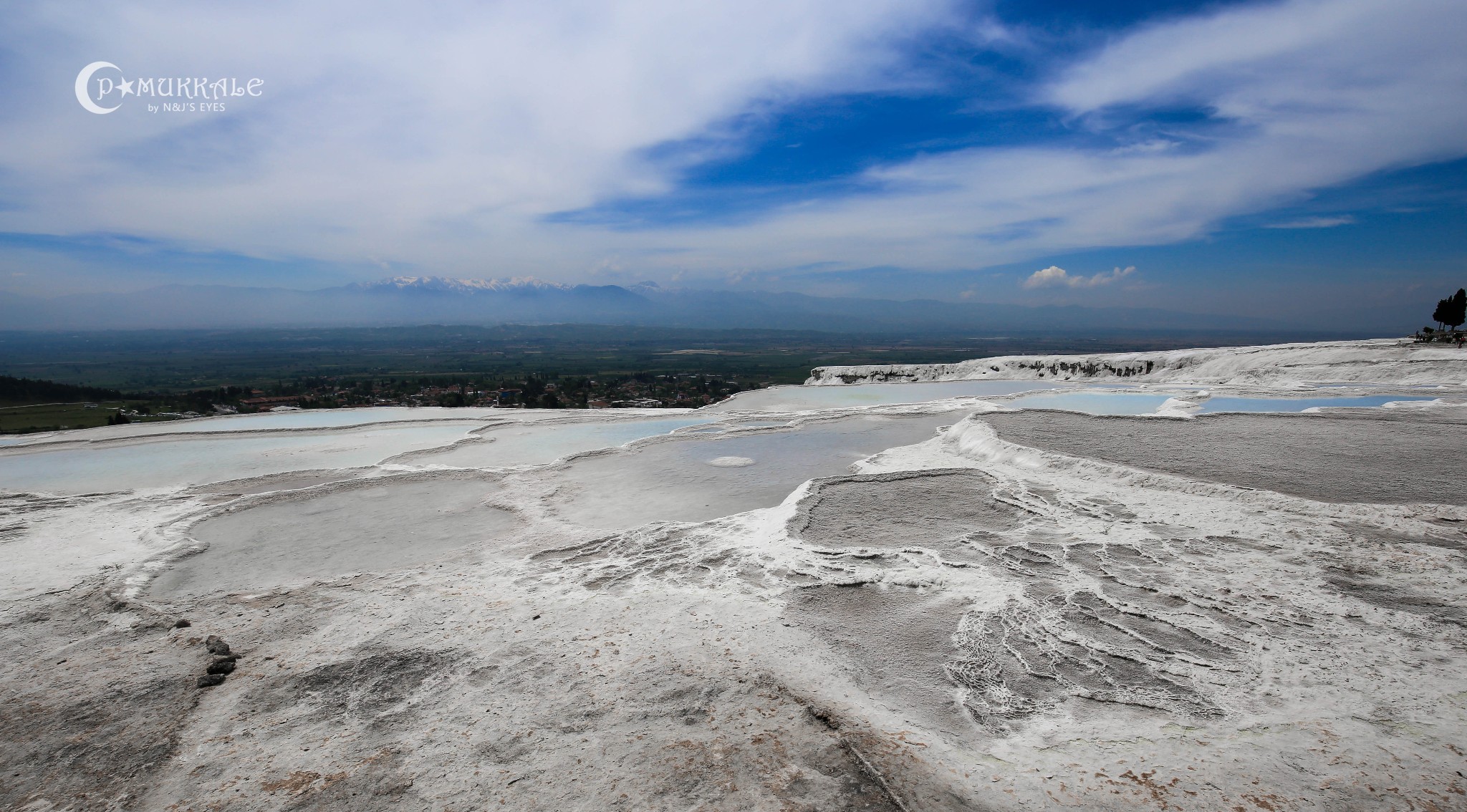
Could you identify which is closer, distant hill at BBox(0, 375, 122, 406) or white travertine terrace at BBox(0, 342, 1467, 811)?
white travertine terrace at BBox(0, 342, 1467, 811)

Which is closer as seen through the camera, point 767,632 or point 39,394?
point 767,632

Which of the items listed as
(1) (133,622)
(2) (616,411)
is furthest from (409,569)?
(2) (616,411)

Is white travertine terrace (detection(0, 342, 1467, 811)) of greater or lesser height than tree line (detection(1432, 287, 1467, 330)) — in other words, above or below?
below

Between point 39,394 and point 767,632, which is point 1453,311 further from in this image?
point 39,394

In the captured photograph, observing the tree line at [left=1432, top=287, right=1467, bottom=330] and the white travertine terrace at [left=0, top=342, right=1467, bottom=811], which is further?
the tree line at [left=1432, top=287, right=1467, bottom=330]

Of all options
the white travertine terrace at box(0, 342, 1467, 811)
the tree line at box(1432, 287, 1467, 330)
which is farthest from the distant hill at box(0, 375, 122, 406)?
the tree line at box(1432, 287, 1467, 330)

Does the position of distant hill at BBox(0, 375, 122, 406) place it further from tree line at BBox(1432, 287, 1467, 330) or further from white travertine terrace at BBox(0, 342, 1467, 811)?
tree line at BBox(1432, 287, 1467, 330)

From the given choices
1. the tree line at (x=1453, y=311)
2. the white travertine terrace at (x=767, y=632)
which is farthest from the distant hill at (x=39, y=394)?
the tree line at (x=1453, y=311)

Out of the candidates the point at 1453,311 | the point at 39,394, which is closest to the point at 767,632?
the point at 1453,311

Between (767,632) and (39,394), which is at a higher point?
(39,394)

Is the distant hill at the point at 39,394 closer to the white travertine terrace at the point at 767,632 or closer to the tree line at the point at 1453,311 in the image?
the white travertine terrace at the point at 767,632

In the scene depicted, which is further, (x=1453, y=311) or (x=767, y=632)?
(x=1453, y=311)
